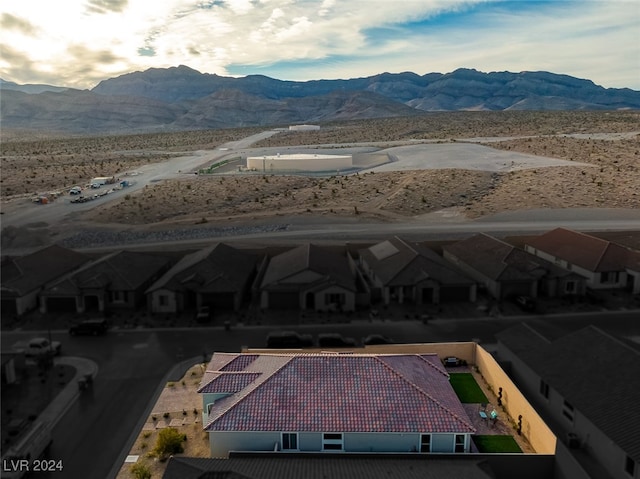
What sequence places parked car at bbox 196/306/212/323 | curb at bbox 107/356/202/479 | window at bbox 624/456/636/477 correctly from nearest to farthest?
window at bbox 624/456/636/477, curb at bbox 107/356/202/479, parked car at bbox 196/306/212/323

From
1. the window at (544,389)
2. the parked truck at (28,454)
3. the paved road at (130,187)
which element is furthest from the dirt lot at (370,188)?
the parked truck at (28,454)

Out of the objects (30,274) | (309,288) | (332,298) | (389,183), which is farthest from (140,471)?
(389,183)

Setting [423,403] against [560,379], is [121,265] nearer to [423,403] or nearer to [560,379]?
[423,403]

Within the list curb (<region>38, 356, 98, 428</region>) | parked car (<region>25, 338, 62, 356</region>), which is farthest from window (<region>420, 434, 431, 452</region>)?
parked car (<region>25, 338, 62, 356</region>)

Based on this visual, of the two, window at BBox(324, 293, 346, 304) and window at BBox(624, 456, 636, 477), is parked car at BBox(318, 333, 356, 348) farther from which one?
window at BBox(624, 456, 636, 477)

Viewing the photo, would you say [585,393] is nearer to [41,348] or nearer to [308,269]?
[308,269]

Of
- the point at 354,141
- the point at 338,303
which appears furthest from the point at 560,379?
the point at 354,141

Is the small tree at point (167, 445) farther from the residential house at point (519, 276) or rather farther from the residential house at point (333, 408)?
the residential house at point (519, 276)
